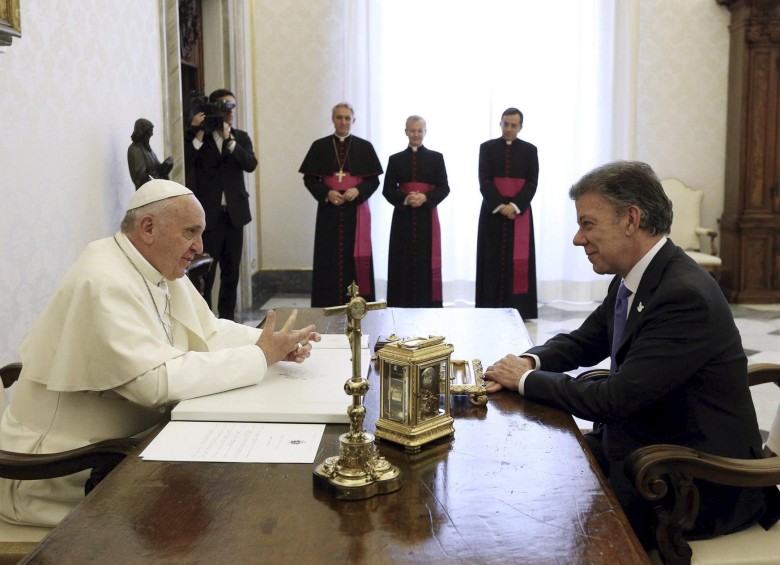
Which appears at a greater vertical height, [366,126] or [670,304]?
[366,126]

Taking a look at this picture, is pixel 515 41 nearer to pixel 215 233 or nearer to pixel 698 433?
pixel 215 233

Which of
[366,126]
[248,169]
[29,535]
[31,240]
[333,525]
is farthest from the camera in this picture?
[366,126]

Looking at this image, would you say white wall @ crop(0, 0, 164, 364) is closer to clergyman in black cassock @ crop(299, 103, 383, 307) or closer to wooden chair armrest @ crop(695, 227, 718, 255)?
clergyman in black cassock @ crop(299, 103, 383, 307)

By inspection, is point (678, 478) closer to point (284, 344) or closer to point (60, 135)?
point (284, 344)

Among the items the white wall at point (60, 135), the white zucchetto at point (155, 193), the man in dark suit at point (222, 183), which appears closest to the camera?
the white zucchetto at point (155, 193)

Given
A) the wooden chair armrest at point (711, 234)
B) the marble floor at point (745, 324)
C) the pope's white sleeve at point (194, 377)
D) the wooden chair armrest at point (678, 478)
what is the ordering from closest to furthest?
the wooden chair armrest at point (678, 478) < the pope's white sleeve at point (194, 377) < the marble floor at point (745, 324) < the wooden chair armrest at point (711, 234)

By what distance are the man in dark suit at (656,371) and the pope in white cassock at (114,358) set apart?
73cm

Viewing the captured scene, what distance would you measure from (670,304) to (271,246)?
683 cm

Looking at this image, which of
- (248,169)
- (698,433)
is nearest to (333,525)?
(698,433)

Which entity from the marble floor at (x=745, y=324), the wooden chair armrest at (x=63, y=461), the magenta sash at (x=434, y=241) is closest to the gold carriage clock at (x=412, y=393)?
the wooden chair armrest at (x=63, y=461)

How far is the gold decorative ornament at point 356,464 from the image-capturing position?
4.94 ft

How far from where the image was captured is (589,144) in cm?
842

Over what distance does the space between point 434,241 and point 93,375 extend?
5452 mm

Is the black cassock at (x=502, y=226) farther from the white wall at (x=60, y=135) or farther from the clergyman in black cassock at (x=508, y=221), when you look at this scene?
the white wall at (x=60, y=135)
